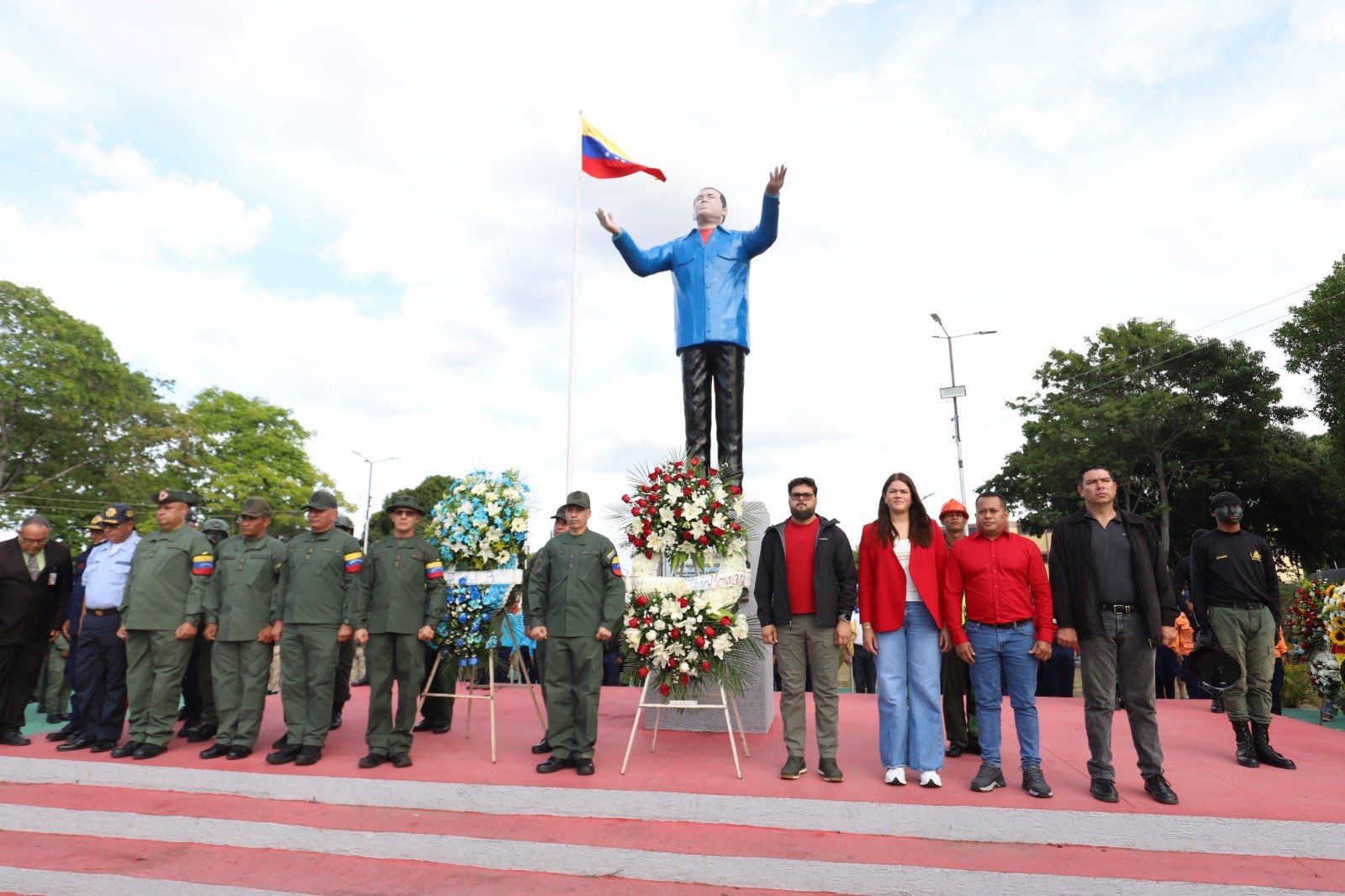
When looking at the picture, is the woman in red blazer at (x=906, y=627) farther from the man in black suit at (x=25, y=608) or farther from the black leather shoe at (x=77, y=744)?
the man in black suit at (x=25, y=608)

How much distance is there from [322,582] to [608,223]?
431 centimetres

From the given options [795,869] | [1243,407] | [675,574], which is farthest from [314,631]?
[1243,407]

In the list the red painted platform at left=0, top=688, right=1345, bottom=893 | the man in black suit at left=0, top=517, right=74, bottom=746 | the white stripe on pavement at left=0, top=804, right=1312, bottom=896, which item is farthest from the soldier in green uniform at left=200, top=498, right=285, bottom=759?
the man in black suit at left=0, top=517, right=74, bottom=746

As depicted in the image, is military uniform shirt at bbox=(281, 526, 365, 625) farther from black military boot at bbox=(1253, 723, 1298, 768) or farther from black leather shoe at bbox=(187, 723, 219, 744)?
black military boot at bbox=(1253, 723, 1298, 768)

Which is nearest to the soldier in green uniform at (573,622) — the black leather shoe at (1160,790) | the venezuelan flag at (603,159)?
the black leather shoe at (1160,790)

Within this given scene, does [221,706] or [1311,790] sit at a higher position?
[221,706]

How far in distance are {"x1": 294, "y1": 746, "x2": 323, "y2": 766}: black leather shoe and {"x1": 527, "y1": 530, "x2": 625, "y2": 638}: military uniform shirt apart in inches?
76.2

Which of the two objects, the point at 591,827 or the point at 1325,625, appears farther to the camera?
the point at 1325,625

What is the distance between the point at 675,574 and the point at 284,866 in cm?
328

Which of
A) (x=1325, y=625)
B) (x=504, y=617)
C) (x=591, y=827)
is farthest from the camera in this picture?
(x=1325, y=625)

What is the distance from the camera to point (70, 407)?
25.8 meters

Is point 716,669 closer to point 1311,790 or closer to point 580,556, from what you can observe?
point 580,556

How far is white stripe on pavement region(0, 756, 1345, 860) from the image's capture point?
4.23m

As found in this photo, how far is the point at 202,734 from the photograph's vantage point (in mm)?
7047
